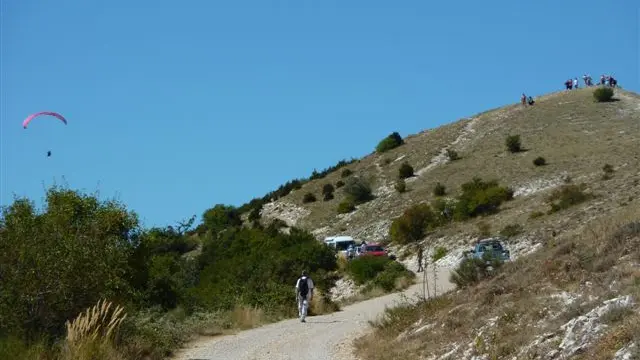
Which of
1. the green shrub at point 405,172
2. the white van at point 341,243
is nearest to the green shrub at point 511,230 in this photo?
the white van at point 341,243

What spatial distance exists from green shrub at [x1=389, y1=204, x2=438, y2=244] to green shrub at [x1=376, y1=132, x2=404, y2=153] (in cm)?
3381

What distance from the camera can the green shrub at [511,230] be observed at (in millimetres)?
40509

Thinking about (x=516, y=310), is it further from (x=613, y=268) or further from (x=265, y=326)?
(x=265, y=326)

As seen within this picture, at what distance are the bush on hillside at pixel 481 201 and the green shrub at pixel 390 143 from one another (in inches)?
1281

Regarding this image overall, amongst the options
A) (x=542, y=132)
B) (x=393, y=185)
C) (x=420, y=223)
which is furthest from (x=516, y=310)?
(x=542, y=132)

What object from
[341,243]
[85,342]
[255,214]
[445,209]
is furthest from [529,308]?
[255,214]

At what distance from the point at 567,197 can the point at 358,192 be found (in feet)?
92.1

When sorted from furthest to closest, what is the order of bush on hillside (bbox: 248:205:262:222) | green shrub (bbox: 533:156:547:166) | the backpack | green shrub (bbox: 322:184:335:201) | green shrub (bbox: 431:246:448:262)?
bush on hillside (bbox: 248:205:262:222) → green shrub (bbox: 322:184:335:201) → green shrub (bbox: 533:156:547:166) → green shrub (bbox: 431:246:448:262) → the backpack

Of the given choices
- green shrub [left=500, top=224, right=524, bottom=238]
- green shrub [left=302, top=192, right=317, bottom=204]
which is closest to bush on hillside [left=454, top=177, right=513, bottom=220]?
green shrub [left=500, top=224, right=524, bottom=238]

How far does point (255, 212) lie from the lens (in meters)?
78.9

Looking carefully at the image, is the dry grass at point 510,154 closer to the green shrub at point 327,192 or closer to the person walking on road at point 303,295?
the green shrub at point 327,192

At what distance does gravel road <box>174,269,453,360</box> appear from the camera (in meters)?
16.0

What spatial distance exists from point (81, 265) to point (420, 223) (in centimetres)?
3893

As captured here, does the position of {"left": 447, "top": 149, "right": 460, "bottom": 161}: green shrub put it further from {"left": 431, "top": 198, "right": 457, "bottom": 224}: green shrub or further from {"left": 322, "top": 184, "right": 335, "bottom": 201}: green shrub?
{"left": 431, "top": 198, "right": 457, "bottom": 224}: green shrub
